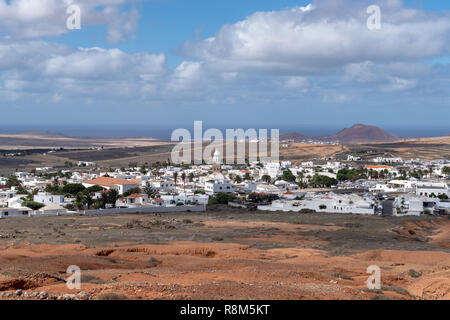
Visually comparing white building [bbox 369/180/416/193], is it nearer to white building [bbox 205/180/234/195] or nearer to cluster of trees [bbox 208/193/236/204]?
white building [bbox 205/180/234/195]

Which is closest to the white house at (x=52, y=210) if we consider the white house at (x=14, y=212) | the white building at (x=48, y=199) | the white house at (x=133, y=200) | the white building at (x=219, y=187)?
the white house at (x=14, y=212)

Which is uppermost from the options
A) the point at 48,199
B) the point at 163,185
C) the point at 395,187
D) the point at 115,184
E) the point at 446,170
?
the point at 446,170

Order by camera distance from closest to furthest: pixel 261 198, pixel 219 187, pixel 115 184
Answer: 1. pixel 261 198
2. pixel 115 184
3. pixel 219 187

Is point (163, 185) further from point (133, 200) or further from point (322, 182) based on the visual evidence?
point (322, 182)

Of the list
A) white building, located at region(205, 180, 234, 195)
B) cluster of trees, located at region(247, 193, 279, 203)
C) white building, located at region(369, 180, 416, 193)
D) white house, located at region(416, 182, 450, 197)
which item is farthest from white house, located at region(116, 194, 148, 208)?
white house, located at region(416, 182, 450, 197)

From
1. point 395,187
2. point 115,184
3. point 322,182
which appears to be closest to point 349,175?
point 322,182

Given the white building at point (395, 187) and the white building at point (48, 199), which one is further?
the white building at point (395, 187)

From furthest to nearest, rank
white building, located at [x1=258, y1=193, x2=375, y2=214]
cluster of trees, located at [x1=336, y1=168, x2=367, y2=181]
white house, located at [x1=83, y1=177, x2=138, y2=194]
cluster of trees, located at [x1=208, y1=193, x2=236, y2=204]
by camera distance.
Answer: cluster of trees, located at [x1=336, y1=168, x2=367, y2=181] → white house, located at [x1=83, y1=177, x2=138, y2=194] → cluster of trees, located at [x1=208, y1=193, x2=236, y2=204] → white building, located at [x1=258, y1=193, x2=375, y2=214]

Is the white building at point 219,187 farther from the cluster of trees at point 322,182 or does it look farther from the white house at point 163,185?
the cluster of trees at point 322,182

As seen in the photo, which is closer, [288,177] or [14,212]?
[14,212]
